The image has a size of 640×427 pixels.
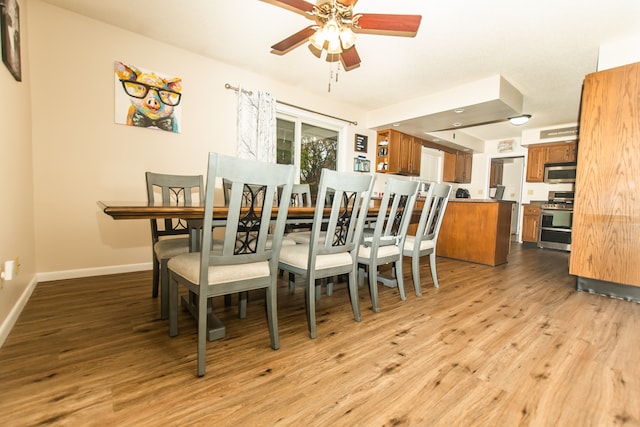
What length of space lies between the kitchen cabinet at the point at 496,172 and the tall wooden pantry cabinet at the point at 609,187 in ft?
15.4

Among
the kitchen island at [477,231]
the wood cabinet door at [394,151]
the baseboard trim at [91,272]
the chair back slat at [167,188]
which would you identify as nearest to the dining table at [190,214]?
the chair back slat at [167,188]

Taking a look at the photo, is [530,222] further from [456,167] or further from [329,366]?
[329,366]

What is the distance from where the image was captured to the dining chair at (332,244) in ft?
5.27

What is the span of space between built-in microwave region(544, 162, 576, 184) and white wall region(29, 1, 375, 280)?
250 inches

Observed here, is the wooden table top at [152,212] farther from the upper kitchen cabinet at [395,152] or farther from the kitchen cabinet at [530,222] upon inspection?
the kitchen cabinet at [530,222]

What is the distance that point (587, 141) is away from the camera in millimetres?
2680

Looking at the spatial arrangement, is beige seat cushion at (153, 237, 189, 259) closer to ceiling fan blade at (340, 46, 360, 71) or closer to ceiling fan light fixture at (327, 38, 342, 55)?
ceiling fan light fixture at (327, 38, 342, 55)

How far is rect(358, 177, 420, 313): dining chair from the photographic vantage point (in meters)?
2.01

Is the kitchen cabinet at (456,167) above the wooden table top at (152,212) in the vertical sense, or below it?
above

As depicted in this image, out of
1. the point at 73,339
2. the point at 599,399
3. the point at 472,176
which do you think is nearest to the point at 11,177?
the point at 73,339

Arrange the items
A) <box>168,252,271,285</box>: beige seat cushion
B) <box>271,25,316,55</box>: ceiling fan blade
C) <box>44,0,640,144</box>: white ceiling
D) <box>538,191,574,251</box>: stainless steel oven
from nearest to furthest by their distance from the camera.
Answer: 1. <box>168,252,271,285</box>: beige seat cushion
2. <box>271,25,316,55</box>: ceiling fan blade
3. <box>44,0,640,144</box>: white ceiling
4. <box>538,191,574,251</box>: stainless steel oven

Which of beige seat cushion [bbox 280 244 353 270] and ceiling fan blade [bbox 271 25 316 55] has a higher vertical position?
ceiling fan blade [bbox 271 25 316 55]

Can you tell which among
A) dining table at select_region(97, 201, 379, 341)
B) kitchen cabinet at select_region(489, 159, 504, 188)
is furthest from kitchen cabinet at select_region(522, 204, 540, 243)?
dining table at select_region(97, 201, 379, 341)

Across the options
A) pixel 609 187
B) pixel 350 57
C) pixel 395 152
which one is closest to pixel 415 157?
pixel 395 152
